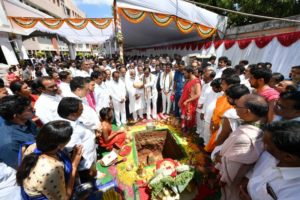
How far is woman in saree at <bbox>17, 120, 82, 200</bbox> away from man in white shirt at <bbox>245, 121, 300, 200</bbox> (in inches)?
64.9

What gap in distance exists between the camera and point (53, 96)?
110 inches

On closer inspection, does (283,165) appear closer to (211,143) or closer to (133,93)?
(211,143)

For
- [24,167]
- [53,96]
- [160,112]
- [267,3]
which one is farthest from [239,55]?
[24,167]

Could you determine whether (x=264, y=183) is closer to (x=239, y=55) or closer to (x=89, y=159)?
(x=89, y=159)

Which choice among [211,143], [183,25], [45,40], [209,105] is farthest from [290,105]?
[45,40]

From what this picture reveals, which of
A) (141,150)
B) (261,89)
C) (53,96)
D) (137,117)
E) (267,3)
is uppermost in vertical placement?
(267,3)

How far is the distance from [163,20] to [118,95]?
4.10m

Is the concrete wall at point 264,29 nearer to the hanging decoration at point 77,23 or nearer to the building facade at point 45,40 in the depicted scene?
the hanging decoration at point 77,23

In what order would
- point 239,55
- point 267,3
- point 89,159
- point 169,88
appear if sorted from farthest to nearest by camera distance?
1. point 267,3
2. point 239,55
3. point 169,88
4. point 89,159

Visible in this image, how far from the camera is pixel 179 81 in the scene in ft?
16.5

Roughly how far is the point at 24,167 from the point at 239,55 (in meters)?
8.36

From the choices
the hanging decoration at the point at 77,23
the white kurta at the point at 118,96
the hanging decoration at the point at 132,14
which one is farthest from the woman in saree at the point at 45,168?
the hanging decoration at the point at 77,23

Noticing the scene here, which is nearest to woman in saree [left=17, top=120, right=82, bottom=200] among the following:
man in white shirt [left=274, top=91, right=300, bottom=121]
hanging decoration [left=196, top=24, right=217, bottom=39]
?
man in white shirt [left=274, top=91, right=300, bottom=121]

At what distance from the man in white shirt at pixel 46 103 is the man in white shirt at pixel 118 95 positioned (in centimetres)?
223
